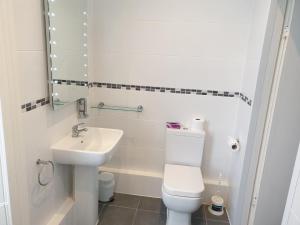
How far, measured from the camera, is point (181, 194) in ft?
5.99

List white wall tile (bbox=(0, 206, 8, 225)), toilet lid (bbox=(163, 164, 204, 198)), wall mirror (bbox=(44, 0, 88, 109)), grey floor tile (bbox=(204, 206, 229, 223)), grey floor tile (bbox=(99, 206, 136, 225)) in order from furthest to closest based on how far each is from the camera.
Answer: grey floor tile (bbox=(204, 206, 229, 223)) < grey floor tile (bbox=(99, 206, 136, 225)) < toilet lid (bbox=(163, 164, 204, 198)) < wall mirror (bbox=(44, 0, 88, 109)) < white wall tile (bbox=(0, 206, 8, 225))

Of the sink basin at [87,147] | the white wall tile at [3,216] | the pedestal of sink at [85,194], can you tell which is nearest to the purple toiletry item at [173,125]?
the sink basin at [87,147]

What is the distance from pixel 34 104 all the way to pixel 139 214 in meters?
1.41

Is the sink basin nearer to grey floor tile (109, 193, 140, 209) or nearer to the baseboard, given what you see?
the baseboard

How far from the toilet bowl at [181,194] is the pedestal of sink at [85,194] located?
1.84 ft

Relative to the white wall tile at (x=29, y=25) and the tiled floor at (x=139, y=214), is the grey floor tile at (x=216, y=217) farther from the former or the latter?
the white wall tile at (x=29, y=25)

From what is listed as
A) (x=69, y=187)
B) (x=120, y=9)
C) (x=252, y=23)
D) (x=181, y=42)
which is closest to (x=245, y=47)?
(x=252, y=23)

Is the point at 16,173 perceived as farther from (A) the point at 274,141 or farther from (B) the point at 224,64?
(B) the point at 224,64

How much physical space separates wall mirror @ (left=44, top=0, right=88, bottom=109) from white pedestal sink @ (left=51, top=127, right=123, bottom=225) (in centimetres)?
31

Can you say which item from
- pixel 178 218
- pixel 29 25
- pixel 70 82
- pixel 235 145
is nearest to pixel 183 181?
pixel 178 218

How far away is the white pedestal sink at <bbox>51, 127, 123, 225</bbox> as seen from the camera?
166cm

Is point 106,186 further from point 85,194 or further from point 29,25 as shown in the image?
point 29,25

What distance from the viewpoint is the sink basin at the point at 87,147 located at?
64.4 inches

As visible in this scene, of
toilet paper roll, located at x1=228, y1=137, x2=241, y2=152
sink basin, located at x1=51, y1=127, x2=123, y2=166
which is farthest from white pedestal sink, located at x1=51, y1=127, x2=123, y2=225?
toilet paper roll, located at x1=228, y1=137, x2=241, y2=152
